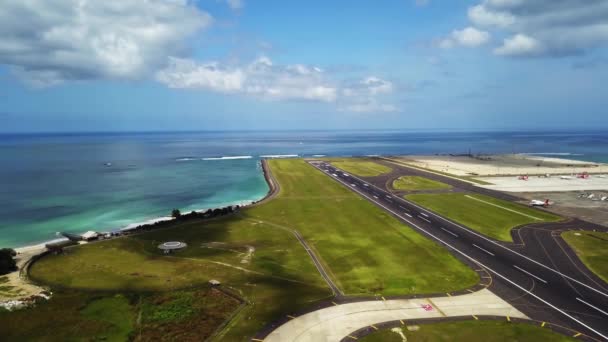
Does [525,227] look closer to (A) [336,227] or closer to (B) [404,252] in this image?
(B) [404,252]

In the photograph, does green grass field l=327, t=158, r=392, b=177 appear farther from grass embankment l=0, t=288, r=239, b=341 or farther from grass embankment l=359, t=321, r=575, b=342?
grass embankment l=0, t=288, r=239, b=341

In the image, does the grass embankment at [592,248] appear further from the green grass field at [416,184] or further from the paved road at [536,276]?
the green grass field at [416,184]

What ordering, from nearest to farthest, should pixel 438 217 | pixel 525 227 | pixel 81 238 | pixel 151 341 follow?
pixel 151 341
pixel 81 238
pixel 525 227
pixel 438 217

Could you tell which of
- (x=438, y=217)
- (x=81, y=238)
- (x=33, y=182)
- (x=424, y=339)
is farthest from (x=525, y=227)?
(x=33, y=182)

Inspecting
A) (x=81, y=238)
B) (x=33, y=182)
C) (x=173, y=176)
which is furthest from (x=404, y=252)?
(x=33, y=182)

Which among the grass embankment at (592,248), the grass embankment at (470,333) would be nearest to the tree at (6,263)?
the grass embankment at (470,333)

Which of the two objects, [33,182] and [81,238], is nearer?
[81,238]

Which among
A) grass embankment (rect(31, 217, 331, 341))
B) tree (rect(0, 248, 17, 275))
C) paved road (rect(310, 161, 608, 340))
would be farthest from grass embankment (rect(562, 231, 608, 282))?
tree (rect(0, 248, 17, 275))

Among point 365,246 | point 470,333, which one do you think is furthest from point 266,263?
point 470,333

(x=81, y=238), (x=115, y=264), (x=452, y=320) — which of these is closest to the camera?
(x=452, y=320)
